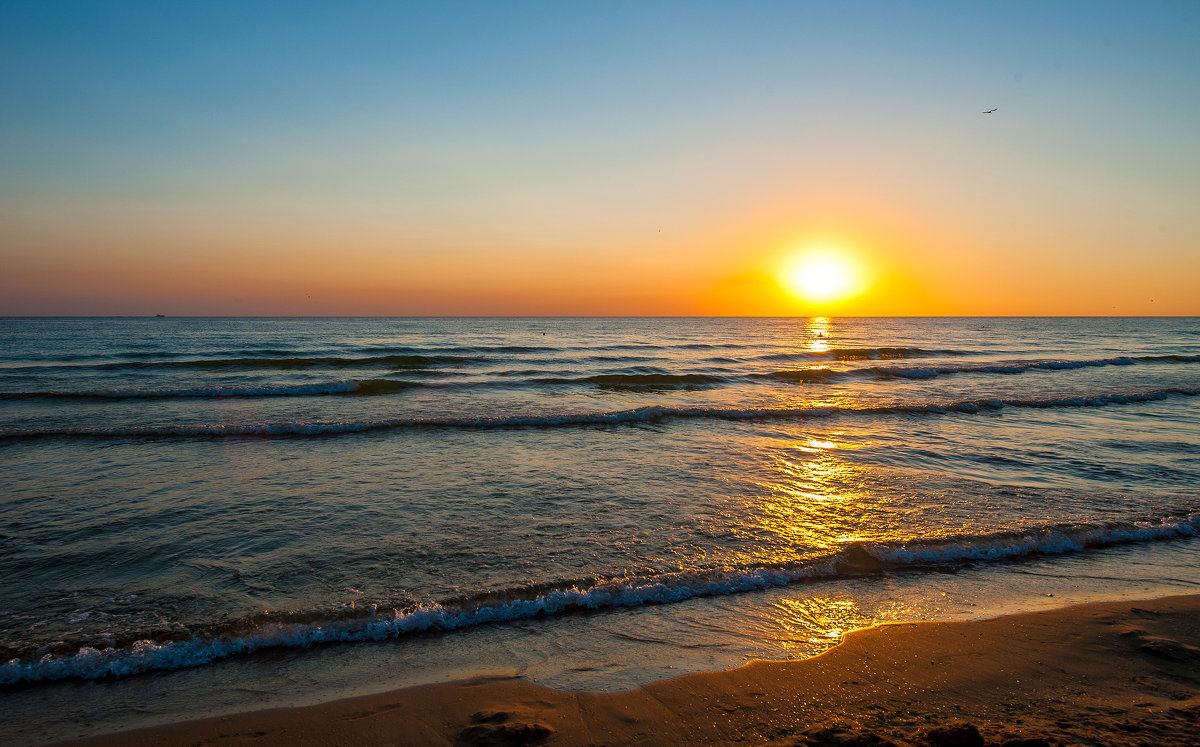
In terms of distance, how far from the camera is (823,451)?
1233 cm

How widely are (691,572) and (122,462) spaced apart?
11467 millimetres

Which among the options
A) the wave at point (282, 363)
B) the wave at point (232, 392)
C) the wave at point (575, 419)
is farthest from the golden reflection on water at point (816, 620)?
the wave at point (282, 363)

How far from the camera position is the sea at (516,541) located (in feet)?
14.8

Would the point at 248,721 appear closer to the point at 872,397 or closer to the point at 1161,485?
the point at 1161,485

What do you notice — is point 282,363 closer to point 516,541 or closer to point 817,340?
point 516,541

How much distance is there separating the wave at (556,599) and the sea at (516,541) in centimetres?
3

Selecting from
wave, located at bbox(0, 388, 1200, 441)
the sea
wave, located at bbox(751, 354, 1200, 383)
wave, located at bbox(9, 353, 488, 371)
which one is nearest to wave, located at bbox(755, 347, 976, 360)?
wave, located at bbox(751, 354, 1200, 383)

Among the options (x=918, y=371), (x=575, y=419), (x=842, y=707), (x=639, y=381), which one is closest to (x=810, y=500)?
(x=842, y=707)

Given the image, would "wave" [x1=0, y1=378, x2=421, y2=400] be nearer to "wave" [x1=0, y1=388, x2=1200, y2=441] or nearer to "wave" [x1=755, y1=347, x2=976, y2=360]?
"wave" [x1=0, y1=388, x2=1200, y2=441]

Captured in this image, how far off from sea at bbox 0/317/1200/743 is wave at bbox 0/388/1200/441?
0.12 metres

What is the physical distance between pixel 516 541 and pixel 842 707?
406cm

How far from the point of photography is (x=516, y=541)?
6.86 meters

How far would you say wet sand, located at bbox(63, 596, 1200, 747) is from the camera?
352cm

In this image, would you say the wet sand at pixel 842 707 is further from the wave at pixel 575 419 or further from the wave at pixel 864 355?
the wave at pixel 864 355
